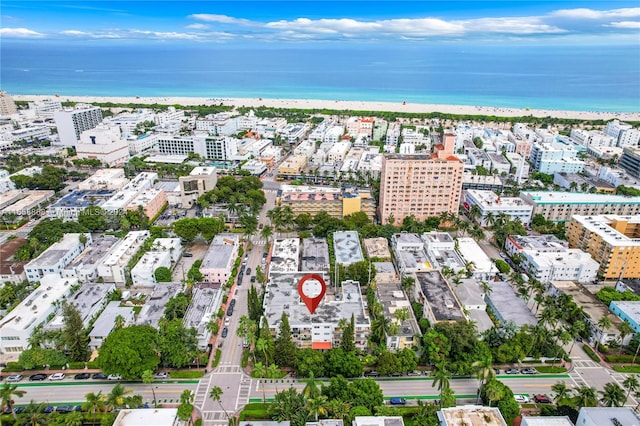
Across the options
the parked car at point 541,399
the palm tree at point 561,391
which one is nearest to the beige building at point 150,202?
the parked car at point 541,399

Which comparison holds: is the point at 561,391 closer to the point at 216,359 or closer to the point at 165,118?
the point at 216,359

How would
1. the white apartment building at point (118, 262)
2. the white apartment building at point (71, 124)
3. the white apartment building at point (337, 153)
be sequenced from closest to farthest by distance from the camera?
the white apartment building at point (118, 262), the white apartment building at point (337, 153), the white apartment building at point (71, 124)

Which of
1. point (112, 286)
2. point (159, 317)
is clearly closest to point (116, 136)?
point (112, 286)

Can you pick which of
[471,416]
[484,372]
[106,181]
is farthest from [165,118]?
[471,416]

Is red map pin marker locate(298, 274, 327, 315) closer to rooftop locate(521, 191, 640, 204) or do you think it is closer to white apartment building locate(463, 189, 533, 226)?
white apartment building locate(463, 189, 533, 226)

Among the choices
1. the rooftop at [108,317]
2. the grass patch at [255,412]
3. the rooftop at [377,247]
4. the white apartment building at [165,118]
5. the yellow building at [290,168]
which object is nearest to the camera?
the grass patch at [255,412]

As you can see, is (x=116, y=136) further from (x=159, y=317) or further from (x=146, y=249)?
(x=159, y=317)

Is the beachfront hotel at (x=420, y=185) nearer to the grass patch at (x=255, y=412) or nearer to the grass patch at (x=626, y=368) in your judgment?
the grass patch at (x=626, y=368)
